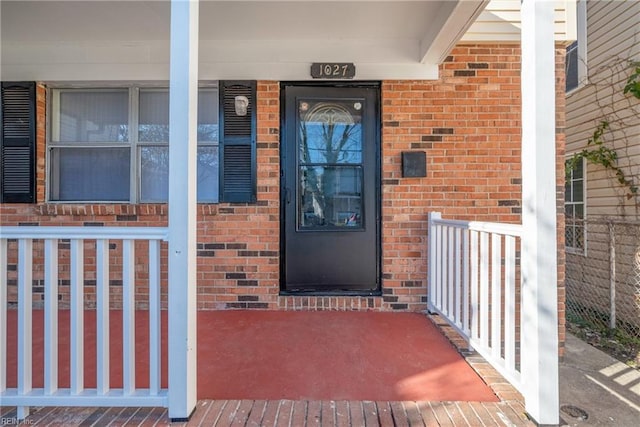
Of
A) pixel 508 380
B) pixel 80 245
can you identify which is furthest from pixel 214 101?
pixel 508 380

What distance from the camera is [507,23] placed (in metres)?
3.08

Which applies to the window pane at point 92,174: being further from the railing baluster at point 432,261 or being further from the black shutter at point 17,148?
the railing baluster at point 432,261

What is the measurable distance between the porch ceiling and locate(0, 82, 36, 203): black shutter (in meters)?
0.26

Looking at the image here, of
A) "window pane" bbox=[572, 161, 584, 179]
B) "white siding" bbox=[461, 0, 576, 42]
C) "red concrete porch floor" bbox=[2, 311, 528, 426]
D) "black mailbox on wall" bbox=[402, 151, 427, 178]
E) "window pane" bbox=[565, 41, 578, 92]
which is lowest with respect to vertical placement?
"red concrete porch floor" bbox=[2, 311, 528, 426]

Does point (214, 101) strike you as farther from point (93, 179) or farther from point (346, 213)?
point (346, 213)

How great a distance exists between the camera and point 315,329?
9.05 ft

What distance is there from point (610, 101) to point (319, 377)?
5.54 meters

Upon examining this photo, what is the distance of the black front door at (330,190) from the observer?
130 inches

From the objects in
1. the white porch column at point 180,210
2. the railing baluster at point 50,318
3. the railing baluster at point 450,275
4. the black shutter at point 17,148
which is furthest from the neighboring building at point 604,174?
the black shutter at point 17,148

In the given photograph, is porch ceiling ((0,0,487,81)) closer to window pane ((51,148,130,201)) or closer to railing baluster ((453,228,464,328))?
window pane ((51,148,130,201))

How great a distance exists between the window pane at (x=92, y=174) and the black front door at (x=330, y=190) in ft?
5.48

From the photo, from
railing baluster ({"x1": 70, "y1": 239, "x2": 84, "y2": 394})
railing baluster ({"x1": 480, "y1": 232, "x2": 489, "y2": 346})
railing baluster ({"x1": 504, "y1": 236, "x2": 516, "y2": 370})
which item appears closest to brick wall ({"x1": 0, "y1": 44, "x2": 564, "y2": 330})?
railing baluster ({"x1": 480, "y1": 232, "x2": 489, "y2": 346})

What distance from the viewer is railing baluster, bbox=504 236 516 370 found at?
1855 millimetres

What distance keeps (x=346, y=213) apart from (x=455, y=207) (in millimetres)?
1046
